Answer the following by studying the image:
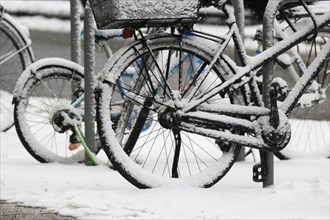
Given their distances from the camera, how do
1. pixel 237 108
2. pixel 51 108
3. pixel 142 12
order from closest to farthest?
pixel 142 12
pixel 237 108
pixel 51 108

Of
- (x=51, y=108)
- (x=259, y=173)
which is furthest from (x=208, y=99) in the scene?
(x=51, y=108)

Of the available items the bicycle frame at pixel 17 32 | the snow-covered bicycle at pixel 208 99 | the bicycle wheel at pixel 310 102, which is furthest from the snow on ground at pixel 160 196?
the bicycle frame at pixel 17 32

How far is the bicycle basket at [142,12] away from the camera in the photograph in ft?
16.6

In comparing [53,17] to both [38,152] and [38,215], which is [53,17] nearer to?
[38,152]

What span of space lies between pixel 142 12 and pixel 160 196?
996mm

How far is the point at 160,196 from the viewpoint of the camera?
16.9ft

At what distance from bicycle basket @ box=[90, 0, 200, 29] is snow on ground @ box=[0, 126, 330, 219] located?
0.93 metres

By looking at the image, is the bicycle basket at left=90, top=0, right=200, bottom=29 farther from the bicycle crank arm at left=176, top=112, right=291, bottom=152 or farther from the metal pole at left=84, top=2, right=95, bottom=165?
the metal pole at left=84, top=2, right=95, bottom=165

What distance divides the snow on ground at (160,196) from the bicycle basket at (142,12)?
36.5 inches

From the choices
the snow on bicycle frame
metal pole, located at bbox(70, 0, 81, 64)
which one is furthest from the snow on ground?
metal pole, located at bbox(70, 0, 81, 64)

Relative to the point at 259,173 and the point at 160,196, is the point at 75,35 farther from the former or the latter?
the point at 160,196

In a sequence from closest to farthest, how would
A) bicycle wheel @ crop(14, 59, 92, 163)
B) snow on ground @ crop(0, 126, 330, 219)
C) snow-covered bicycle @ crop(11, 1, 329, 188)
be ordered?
snow on ground @ crop(0, 126, 330, 219) < snow-covered bicycle @ crop(11, 1, 329, 188) < bicycle wheel @ crop(14, 59, 92, 163)

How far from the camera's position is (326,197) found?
205 inches

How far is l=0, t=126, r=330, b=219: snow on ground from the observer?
473 centimetres
